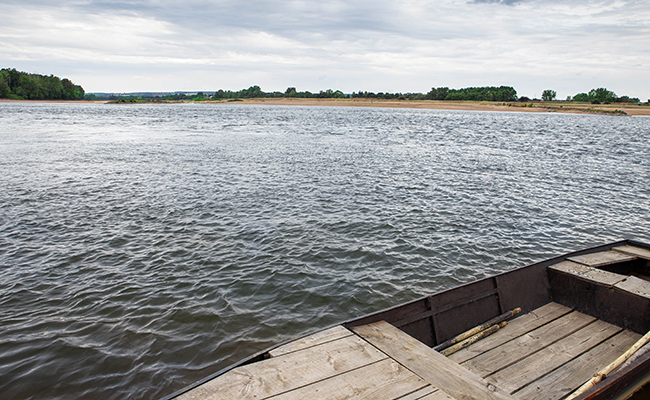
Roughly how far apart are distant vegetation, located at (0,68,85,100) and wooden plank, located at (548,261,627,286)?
209 meters

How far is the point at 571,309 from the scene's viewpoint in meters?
7.88

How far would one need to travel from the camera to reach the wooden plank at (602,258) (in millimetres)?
8477

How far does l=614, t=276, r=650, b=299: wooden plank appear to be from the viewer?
699 cm

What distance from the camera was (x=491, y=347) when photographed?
21.8ft

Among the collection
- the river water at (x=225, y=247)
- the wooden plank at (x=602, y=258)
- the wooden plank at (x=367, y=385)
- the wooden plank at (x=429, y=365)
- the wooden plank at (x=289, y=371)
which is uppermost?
the wooden plank at (x=602, y=258)

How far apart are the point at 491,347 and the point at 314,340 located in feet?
10.9

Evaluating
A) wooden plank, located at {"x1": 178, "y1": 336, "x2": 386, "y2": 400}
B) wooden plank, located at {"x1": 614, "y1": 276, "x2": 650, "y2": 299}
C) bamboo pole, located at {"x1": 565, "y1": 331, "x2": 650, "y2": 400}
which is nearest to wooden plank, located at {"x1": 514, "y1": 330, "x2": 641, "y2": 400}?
bamboo pole, located at {"x1": 565, "y1": 331, "x2": 650, "y2": 400}

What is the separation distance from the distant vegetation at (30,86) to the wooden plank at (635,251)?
686 ft

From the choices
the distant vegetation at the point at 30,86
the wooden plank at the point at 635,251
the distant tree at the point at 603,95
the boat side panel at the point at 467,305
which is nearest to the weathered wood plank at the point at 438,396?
the boat side panel at the point at 467,305

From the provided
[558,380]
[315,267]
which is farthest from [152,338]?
[558,380]

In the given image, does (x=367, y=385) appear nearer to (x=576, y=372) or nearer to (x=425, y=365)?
Answer: (x=425, y=365)

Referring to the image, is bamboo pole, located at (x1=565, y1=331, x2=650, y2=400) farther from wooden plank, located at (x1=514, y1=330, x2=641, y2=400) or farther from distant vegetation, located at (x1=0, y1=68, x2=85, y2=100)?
distant vegetation, located at (x1=0, y1=68, x2=85, y2=100)

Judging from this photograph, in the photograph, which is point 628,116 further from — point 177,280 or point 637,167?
point 177,280

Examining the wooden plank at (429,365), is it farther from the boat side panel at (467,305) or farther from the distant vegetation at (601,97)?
the distant vegetation at (601,97)
